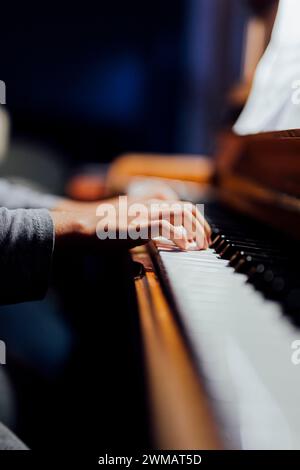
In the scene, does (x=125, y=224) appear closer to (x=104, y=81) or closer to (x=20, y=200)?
(x=20, y=200)

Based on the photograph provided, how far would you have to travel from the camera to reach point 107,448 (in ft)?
3.39

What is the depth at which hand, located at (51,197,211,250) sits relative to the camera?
827 millimetres

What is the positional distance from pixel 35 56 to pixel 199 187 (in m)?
3.03

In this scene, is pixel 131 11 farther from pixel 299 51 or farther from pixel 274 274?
pixel 274 274

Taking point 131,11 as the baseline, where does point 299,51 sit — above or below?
below

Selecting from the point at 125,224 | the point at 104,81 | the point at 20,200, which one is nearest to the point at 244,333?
the point at 125,224

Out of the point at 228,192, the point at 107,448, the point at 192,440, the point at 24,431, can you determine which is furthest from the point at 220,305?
the point at 228,192

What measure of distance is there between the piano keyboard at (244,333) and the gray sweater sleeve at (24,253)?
0.62 feet

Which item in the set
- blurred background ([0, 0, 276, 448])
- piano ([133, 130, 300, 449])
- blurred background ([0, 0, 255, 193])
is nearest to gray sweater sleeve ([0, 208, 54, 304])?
piano ([133, 130, 300, 449])

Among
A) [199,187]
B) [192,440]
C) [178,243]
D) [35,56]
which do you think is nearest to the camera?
[192,440]

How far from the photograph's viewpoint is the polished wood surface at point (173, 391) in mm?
363

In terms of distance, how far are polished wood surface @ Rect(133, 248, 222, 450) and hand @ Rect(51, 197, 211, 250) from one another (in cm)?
24

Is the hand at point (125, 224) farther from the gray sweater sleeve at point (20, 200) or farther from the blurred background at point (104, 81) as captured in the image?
the blurred background at point (104, 81)

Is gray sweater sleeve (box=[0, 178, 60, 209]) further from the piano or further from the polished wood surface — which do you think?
the polished wood surface
